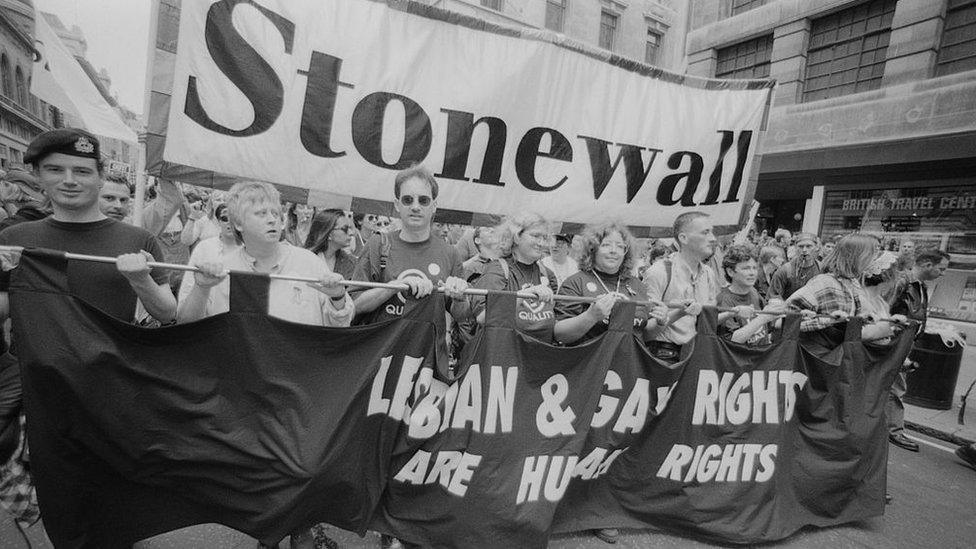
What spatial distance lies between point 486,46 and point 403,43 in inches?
22.9

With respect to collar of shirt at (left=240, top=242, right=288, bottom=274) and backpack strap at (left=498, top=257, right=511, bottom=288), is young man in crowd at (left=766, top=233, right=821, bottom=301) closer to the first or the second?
backpack strap at (left=498, top=257, right=511, bottom=288)

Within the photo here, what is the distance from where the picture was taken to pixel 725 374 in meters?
2.97

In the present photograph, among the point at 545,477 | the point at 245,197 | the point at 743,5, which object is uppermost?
the point at 743,5

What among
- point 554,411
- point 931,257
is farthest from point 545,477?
point 931,257

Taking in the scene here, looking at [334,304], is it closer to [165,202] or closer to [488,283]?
[488,283]

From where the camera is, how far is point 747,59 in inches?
589

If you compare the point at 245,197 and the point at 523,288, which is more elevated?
the point at 245,197

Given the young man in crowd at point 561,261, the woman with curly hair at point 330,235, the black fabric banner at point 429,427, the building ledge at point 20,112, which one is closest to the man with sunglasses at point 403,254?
the black fabric banner at point 429,427

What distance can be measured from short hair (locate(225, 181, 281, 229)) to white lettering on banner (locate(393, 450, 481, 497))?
1479mm

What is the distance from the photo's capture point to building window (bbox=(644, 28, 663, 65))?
811 inches

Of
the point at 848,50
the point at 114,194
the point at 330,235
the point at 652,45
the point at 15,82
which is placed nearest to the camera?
the point at 114,194

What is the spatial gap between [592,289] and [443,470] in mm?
1453

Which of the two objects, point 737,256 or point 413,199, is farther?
point 737,256

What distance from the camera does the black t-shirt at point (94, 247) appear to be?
2096 mm
